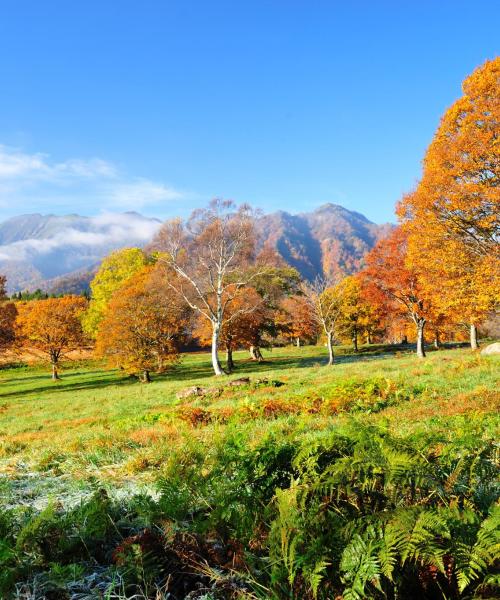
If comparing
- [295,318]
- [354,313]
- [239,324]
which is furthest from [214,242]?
[354,313]

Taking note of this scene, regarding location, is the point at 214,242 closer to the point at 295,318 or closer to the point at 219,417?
the point at 219,417

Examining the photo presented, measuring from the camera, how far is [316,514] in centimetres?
321

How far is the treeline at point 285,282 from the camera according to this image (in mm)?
18328

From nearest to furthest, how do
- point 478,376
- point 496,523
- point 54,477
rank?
1. point 496,523
2. point 54,477
3. point 478,376

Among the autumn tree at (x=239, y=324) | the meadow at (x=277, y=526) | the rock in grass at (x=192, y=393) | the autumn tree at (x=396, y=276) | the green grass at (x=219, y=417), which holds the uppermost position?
the autumn tree at (x=396, y=276)

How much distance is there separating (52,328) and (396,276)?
112 feet

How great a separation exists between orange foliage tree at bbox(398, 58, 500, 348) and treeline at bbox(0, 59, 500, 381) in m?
0.05

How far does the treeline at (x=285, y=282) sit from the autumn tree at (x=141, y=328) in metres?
0.09

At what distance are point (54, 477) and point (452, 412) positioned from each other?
7.54 m

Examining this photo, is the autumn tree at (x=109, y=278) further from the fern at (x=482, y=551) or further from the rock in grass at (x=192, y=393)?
the fern at (x=482, y=551)

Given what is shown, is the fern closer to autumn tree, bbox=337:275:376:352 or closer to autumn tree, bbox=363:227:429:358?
autumn tree, bbox=363:227:429:358

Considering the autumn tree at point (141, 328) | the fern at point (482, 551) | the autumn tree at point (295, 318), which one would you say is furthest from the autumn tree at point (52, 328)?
the fern at point (482, 551)

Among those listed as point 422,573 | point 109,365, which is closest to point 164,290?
point 109,365

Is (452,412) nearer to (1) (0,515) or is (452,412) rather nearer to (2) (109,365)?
(1) (0,515)
